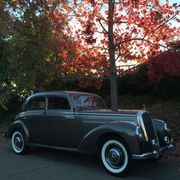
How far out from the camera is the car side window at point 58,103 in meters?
9.06

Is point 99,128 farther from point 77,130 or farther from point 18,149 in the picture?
point 18,149

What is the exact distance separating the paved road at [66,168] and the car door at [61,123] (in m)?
0.54

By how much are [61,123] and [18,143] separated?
73.2 inches

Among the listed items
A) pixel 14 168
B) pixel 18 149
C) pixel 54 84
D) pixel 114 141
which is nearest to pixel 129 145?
pixel 114 141

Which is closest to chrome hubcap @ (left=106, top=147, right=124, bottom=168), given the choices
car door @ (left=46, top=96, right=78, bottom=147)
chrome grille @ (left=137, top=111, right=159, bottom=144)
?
chrome grille @ (left=137, top=111, right=159, bottom=144)

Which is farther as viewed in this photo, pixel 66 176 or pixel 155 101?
pixel 155 101

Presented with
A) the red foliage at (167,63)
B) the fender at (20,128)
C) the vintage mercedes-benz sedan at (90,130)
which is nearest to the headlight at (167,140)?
the vintage mercedes-benz sedan at (90,130)

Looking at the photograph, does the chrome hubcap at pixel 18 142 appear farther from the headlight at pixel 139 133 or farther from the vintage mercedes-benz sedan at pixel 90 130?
the headlight at pixel 139 133

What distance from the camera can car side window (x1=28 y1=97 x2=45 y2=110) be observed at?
31.8ft

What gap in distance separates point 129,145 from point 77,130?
61.1 inches

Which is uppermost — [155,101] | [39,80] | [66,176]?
[39,80]

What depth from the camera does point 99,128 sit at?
790 cm

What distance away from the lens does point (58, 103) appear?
9297 millimetres

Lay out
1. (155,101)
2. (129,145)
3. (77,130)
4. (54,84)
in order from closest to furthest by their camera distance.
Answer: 1. (129,145)
2. (77,130)
3. (155,101)
4. (54,84)
